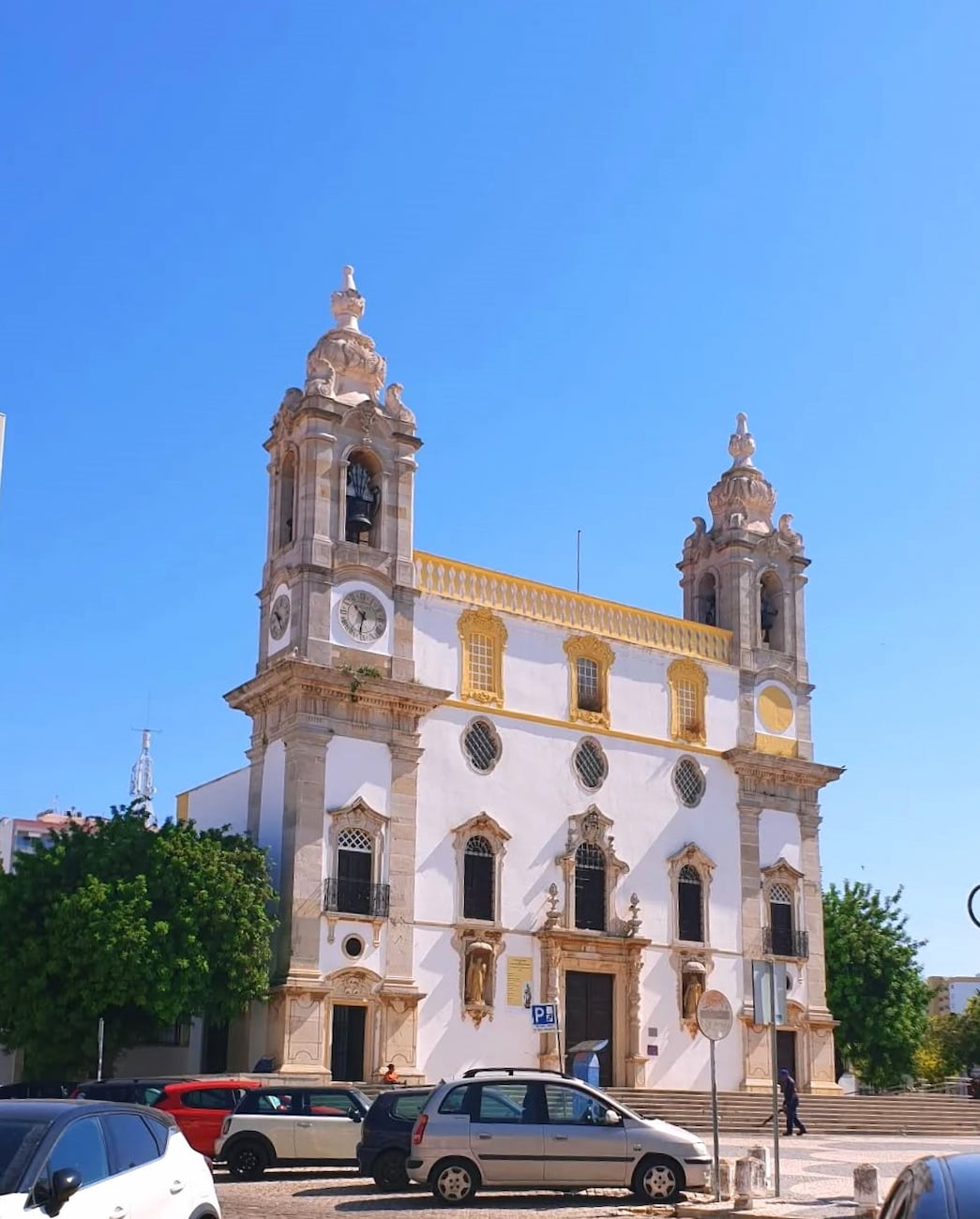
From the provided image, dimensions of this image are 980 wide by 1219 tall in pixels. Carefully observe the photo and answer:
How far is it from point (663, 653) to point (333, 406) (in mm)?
11025

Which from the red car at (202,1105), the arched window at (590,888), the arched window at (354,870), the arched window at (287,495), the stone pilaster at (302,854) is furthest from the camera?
the arched window at (287,495)

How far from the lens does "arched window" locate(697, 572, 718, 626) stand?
4631 cm

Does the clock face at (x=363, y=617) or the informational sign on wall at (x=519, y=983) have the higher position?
the clock face at (x=363, y=617)

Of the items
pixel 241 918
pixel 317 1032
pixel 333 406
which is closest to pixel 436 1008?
pixel 317 1032

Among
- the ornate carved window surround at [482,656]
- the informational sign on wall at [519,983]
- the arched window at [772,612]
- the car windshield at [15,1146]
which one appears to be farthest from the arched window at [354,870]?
the car windshield at [15,1146]

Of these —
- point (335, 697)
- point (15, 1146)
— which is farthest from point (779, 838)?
point (15, 1146)

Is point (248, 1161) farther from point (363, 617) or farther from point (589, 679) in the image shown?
point (589, 679)

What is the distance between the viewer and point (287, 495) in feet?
131

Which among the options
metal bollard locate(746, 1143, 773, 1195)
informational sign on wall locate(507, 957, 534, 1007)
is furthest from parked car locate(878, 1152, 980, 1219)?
informational sign on wall locate(507, 957, 534, 1007)

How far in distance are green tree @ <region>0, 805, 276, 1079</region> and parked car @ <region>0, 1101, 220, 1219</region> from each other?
21.8 metres

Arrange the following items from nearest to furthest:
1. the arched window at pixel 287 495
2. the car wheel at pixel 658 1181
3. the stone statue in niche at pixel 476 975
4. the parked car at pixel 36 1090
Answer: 1. the car wheel at pixel 658 1181
2. the parked car at pixel 36 1090
3. the stone statue in niche at pixel 476 975
4. the arched window at pixel 287 495

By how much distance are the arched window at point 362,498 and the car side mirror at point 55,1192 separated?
99.2 feet

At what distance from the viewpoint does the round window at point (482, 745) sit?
3825 cm

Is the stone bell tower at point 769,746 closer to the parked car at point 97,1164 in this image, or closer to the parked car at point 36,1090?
the parked car at point 36,1090
